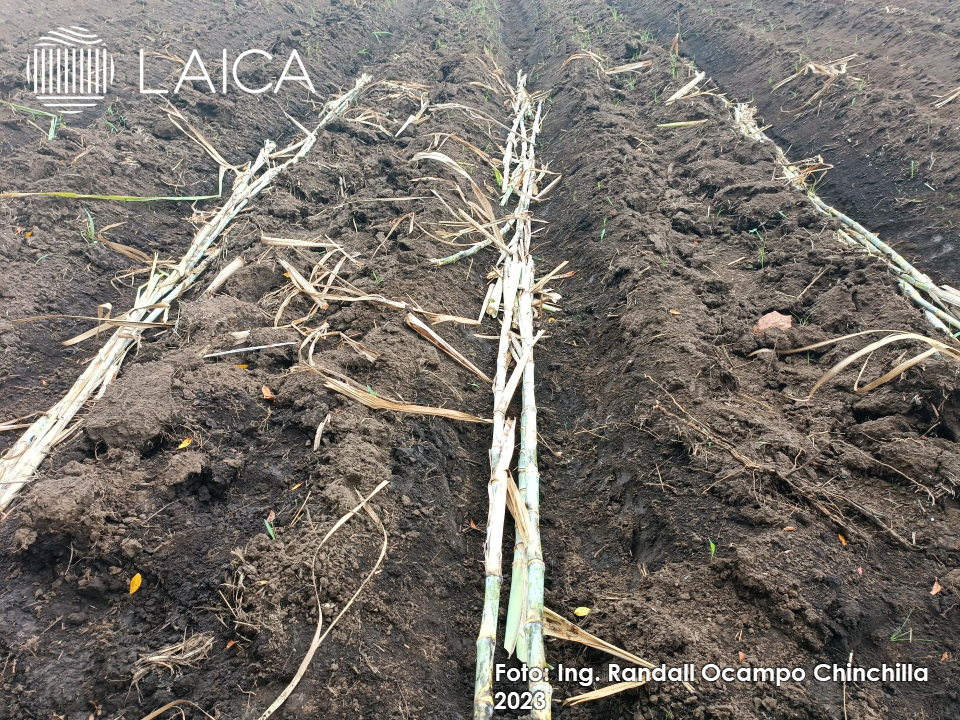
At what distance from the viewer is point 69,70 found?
5.11 metres

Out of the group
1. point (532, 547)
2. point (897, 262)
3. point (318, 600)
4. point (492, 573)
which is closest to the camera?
point (318, 600)

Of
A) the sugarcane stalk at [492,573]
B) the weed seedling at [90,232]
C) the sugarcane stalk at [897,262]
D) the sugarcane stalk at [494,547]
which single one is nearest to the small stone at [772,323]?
the sugarcane stalk at [897,262]

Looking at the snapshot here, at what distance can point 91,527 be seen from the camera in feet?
5.76

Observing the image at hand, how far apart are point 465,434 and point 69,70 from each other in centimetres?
559

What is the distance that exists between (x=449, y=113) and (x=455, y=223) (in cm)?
190

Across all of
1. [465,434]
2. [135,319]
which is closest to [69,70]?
[135,319]

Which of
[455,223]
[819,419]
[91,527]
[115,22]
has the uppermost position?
[115,22]

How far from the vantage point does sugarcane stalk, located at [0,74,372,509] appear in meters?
2.09

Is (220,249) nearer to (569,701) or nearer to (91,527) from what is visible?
(91,527)

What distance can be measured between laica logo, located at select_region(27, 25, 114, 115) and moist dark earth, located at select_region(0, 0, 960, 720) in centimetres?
29

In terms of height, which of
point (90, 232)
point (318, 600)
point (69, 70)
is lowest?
point (318, 600)

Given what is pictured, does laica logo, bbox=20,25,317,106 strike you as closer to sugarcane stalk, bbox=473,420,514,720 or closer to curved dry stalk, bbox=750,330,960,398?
sugarcane stalk, bbox=473,420,514,720

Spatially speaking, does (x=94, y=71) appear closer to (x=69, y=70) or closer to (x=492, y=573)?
(x=69, y=70)

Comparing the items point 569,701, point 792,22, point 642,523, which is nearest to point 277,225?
point 642,523
